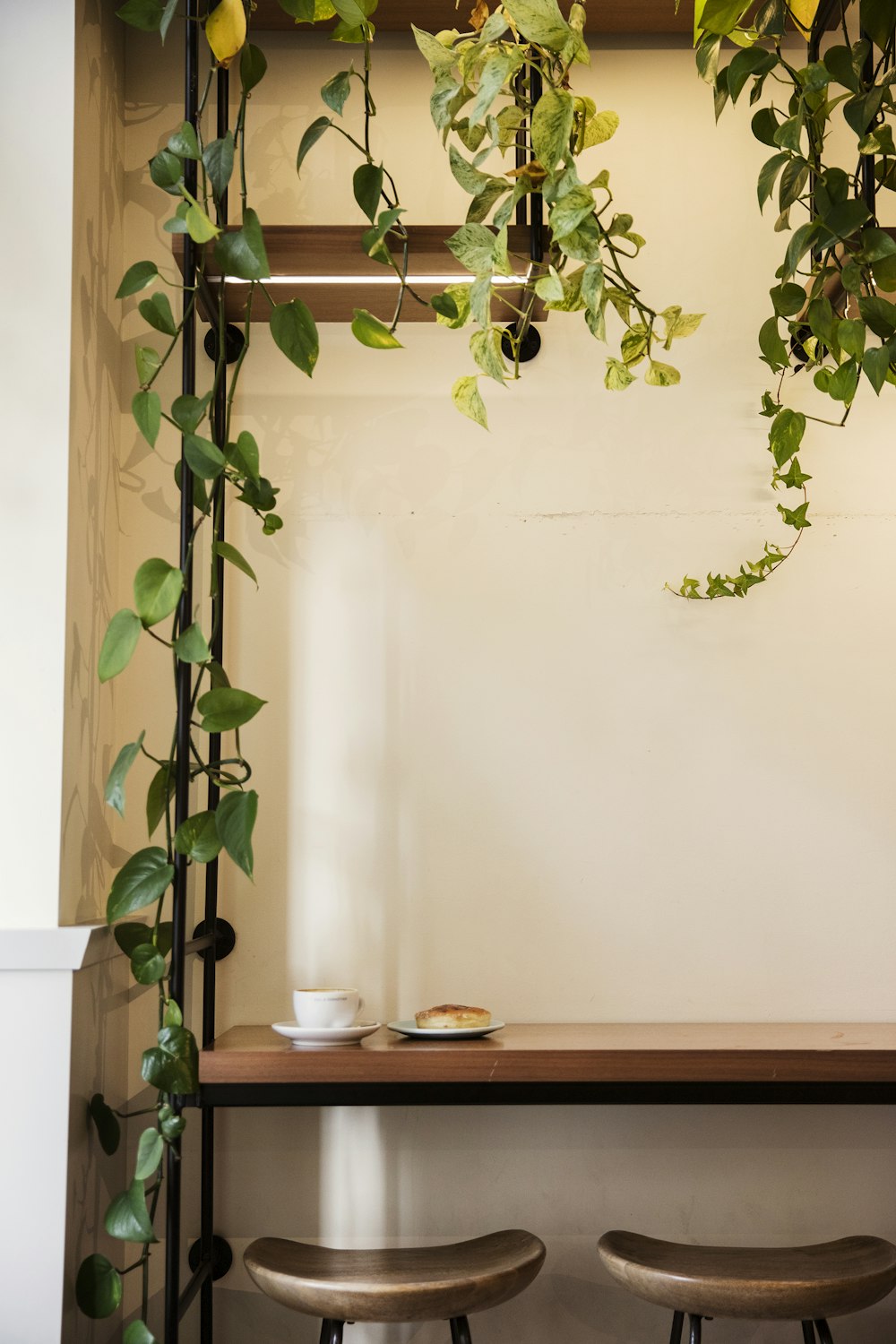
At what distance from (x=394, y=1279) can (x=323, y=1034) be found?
1.11 ft

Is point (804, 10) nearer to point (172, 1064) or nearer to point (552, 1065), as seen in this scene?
point (552, 1065)

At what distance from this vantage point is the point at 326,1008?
1.70 m

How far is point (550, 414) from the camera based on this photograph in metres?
2.12

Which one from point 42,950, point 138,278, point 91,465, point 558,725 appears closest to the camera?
point 138,278

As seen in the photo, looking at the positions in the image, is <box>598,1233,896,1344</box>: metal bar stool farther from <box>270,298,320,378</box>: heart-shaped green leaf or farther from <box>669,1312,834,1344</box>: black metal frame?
<box>270,298,320,378</box>: heart-shaped green leaf

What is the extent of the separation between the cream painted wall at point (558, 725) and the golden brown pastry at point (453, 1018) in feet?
0.87

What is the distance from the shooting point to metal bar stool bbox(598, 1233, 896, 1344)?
151 cm

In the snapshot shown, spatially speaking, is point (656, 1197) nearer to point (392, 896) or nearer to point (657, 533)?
point (392, 896)

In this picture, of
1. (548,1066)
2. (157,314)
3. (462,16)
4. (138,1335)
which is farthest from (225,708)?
(462,16)

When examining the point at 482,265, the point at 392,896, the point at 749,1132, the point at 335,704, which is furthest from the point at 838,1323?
the point at 482,265

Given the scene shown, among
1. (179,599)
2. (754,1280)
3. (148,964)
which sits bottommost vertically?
(754,1280)

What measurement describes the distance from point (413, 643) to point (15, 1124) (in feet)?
3.31

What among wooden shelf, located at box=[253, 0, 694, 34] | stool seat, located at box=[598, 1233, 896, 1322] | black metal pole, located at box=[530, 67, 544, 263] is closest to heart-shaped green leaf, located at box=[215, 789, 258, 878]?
stool seat, located at box=[598, 1233, 896, 1322]

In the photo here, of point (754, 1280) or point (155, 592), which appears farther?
point (754, 1280)
